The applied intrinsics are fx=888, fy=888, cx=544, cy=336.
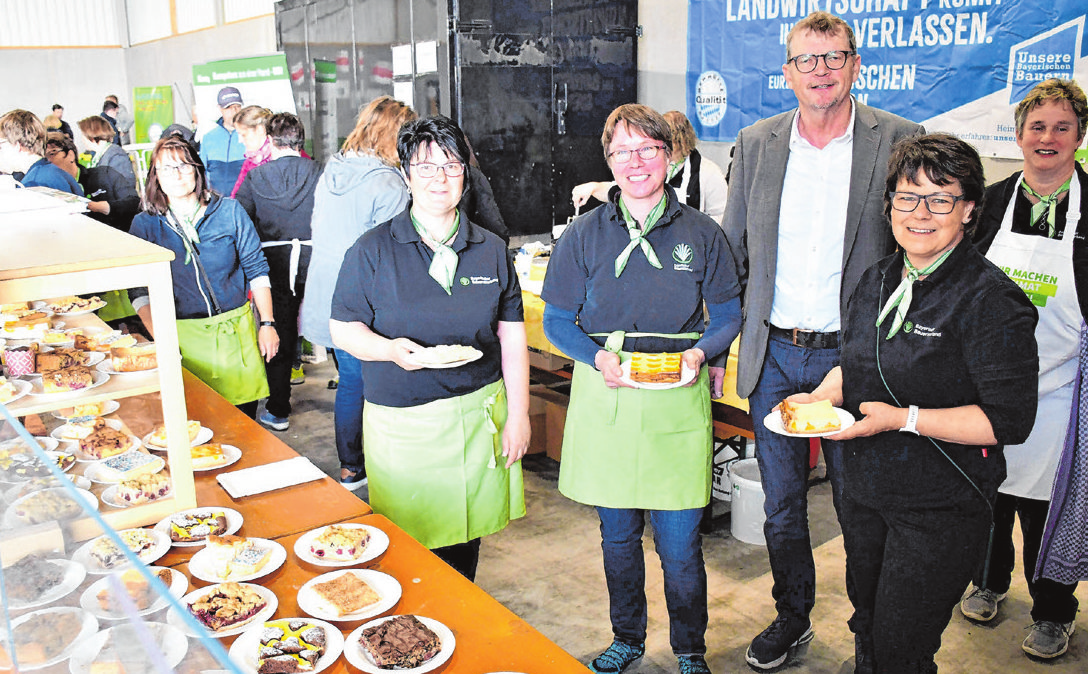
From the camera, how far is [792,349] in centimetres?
258

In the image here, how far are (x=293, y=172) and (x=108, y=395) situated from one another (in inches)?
117

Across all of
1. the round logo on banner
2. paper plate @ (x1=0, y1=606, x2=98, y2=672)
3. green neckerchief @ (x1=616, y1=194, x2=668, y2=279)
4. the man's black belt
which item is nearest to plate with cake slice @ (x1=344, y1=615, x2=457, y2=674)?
paper plate @ (x1=0, y1=606, x2=98, y2=672)

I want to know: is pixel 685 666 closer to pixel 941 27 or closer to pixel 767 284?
pixel 767 284

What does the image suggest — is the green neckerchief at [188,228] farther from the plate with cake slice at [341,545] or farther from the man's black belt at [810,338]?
the man's black belt at [810,338]

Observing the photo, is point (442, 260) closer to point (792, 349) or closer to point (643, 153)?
point (643, 153)

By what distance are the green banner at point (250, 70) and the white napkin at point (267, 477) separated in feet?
19.6

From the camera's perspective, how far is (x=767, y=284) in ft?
8.52

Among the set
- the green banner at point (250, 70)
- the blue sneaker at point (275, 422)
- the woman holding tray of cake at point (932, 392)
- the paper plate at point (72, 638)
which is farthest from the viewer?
the green banner at point (250, 70)

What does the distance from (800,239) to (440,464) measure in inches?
47.6

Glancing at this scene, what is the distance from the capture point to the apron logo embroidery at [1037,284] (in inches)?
107

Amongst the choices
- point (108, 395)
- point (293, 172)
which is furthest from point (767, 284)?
point (293, 172)

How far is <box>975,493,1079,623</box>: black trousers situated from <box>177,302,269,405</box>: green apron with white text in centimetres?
271

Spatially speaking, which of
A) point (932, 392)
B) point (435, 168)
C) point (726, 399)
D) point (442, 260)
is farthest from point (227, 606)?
point (726, 399)

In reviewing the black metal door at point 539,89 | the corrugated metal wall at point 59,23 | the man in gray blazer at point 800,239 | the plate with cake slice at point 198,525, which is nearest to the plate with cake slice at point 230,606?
the plate with cake slice at point 198,525
